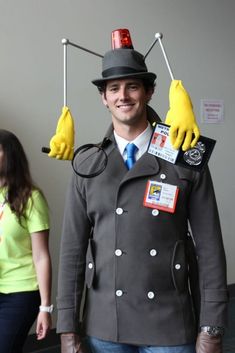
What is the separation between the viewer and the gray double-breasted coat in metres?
1.59

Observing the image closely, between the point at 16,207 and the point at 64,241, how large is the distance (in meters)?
0.67

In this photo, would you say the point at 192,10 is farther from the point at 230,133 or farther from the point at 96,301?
the point at 96,301

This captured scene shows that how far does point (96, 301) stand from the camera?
1673 mm

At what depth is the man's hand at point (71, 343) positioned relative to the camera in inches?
65.0

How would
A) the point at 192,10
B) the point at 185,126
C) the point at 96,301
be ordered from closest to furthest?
1. the point at 185,126
2. the point at 96,301
3. the point at 192,10

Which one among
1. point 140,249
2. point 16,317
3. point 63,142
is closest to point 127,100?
point 63,142

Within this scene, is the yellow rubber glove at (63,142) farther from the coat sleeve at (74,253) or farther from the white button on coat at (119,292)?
the white button on coat at (119,292)

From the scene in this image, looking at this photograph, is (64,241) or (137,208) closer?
(137,208)

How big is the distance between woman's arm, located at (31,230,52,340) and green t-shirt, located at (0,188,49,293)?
26 millimetres

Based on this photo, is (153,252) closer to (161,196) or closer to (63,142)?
(161,196)

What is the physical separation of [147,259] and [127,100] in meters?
0.48

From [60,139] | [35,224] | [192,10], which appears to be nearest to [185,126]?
[60,139]

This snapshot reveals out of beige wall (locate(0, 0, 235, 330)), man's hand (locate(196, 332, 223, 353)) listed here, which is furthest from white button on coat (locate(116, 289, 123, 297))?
beige wall (locate(0, 0, 235, 330))

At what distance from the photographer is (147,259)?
62.4 inches
